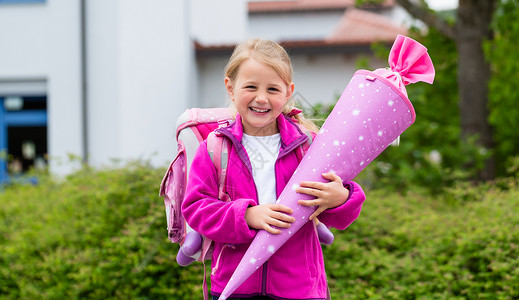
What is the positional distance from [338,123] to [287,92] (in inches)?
8.4

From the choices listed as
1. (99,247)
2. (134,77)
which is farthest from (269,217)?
(134,77)

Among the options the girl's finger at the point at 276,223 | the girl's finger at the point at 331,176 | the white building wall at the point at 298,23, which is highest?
the white building wall at the point at 298,23

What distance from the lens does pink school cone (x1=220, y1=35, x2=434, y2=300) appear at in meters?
1.96

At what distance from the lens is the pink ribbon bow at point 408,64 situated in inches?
82.2

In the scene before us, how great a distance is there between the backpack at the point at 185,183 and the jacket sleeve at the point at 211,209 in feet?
0.67

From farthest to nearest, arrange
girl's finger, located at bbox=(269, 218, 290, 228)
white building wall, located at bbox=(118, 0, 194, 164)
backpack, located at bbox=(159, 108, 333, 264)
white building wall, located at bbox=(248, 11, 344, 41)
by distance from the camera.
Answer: white building wall, located at bbox=(248, 11, 344, 41) < white building wall, located at bbox=(118, 0, 194, 164) < backpack, located at bbox=(159, 108, 333, 264) < girl's finger, located at bbox=(269, 218, 290, 228)

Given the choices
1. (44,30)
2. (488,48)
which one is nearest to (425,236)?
(488,48)

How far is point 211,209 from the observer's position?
1971 mm

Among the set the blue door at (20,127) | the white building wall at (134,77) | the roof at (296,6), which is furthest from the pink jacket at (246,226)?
the roof at (296,6)

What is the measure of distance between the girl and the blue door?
7554 millimetres

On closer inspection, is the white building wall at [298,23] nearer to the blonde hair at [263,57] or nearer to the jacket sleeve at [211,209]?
the blonde hair at [263,57]

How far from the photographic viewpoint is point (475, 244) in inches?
156

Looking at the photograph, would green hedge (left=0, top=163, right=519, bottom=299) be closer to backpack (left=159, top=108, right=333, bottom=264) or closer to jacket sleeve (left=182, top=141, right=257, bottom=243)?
backpack (left=159, top=108, right=333, bottom=264)

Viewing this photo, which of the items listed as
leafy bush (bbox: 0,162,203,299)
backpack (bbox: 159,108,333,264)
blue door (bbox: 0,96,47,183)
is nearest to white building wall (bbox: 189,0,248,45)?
blue door (bbox: 0,96,47,183)
